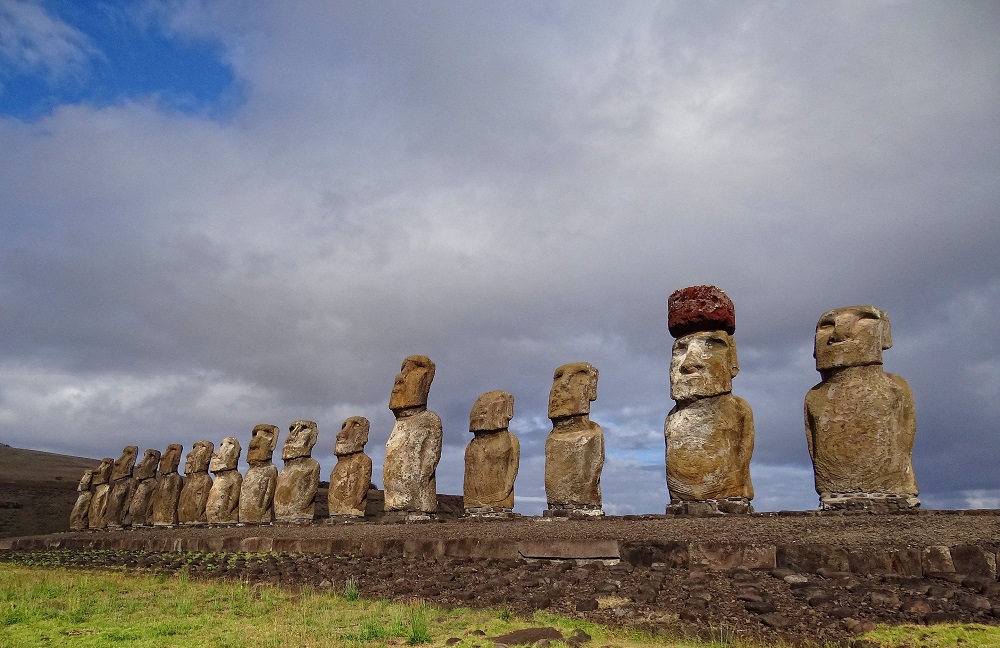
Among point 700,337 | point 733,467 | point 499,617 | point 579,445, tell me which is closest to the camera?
point 499,617

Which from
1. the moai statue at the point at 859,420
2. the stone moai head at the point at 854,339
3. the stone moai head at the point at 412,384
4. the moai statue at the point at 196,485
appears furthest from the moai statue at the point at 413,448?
the moai statue at the point at 196,485

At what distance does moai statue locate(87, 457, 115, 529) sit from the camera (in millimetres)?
26281

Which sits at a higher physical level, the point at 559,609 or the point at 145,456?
the point at 145,456

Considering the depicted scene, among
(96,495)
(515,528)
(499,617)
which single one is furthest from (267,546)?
(96,495)

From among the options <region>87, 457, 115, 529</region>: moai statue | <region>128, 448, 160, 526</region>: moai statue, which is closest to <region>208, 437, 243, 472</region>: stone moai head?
<region>128, 448, 160, 526</region>: moai statue

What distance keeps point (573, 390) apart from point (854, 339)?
15.7 ft

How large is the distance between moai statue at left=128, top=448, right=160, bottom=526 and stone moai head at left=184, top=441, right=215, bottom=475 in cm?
307

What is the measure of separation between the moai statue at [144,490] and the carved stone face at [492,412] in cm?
1645

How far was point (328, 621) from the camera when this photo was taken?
6.07 meters

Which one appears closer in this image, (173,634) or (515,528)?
(173,634)

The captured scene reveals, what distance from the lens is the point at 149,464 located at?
84.5 ft

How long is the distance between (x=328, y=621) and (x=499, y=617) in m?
1.46

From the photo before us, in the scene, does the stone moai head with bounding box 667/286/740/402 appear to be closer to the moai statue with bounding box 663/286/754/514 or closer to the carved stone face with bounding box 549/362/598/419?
the moai statue with bounding box 663/286/754/514

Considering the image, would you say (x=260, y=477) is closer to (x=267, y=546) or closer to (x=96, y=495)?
(x=267, y=546)
